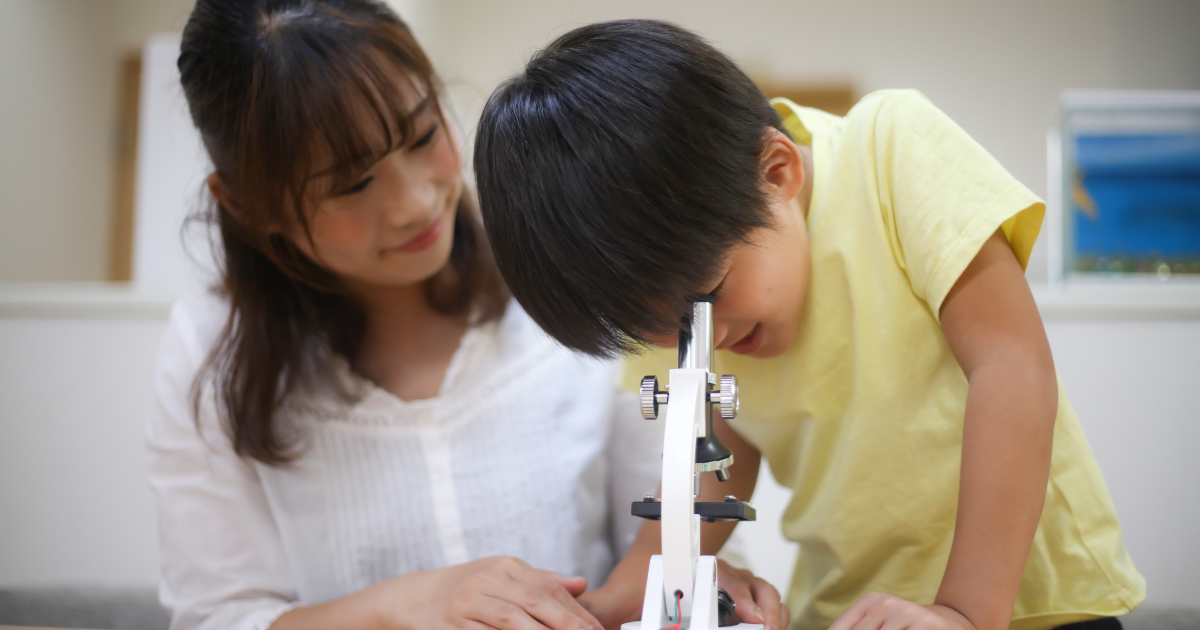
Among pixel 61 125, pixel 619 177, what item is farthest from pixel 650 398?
pixel 61 125

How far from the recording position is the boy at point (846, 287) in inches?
22.0

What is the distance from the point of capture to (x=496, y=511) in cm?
100

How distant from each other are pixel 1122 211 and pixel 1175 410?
2.74ft

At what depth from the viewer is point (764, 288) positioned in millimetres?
640

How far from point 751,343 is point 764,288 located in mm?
102

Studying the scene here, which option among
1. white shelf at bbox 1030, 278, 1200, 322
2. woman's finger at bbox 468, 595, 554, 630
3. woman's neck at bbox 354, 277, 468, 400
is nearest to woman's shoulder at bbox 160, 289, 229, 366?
woman's neck at bbox 354, 277, 468, 400

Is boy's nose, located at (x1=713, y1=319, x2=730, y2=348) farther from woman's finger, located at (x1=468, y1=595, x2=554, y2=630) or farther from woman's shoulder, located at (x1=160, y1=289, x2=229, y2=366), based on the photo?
woman's shoulder, located at (x1=160, y1=289, x2=229, y2=366)

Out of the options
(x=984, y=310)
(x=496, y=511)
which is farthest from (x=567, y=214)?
(x=496, y=511)

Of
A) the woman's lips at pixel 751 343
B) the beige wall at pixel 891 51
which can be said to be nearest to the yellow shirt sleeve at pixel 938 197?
the woman's lips at pixel 751 343

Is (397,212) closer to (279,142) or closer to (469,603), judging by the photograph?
(279,142)

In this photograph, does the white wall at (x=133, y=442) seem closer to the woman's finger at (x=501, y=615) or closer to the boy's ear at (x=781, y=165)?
the woman's finger at (x=501, y=615)

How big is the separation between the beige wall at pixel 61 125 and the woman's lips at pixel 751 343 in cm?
76

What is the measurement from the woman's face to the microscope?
0.40m

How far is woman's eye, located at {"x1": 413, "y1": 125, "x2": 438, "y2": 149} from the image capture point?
33.8 inches
